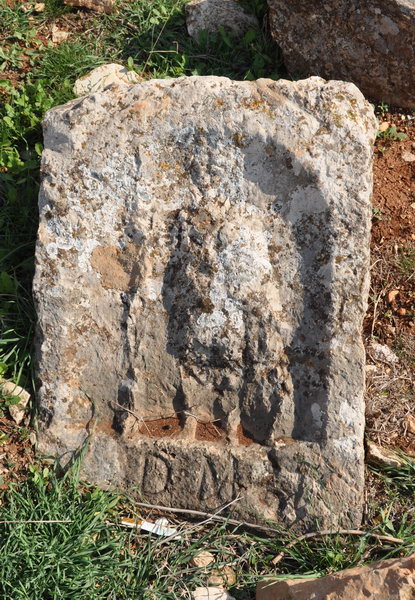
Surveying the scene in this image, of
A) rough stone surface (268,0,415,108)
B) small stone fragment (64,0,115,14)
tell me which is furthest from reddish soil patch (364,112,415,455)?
small stone fragment (64,0,115,14)

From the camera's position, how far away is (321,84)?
A: 3297mm

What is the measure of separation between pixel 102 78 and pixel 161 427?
208 cm

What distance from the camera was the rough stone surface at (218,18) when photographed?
14.4ft

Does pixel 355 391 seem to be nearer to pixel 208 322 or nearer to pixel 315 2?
pixel 208 322

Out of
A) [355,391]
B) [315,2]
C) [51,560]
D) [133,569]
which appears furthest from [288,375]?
[315,2]

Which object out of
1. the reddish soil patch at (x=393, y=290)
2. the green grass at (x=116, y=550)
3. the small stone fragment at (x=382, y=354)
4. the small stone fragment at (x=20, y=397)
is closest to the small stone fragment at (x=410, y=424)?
the reddish soil patch at (x=393, y=290)

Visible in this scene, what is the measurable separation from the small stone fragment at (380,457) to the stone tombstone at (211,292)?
33cm

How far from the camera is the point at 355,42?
13.0 ft

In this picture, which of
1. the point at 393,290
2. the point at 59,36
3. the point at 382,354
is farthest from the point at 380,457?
the point at 59,36

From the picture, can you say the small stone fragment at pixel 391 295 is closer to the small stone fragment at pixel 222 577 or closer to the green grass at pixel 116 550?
the green grass at pixel 116 550

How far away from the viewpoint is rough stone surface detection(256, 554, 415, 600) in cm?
253

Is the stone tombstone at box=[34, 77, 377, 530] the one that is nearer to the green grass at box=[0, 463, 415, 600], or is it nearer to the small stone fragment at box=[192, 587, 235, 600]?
the green grass at box=[0, 463, 415, 600]

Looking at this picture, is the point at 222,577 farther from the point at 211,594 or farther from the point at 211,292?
the point at 211,292

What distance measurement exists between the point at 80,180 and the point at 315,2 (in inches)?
65.7
